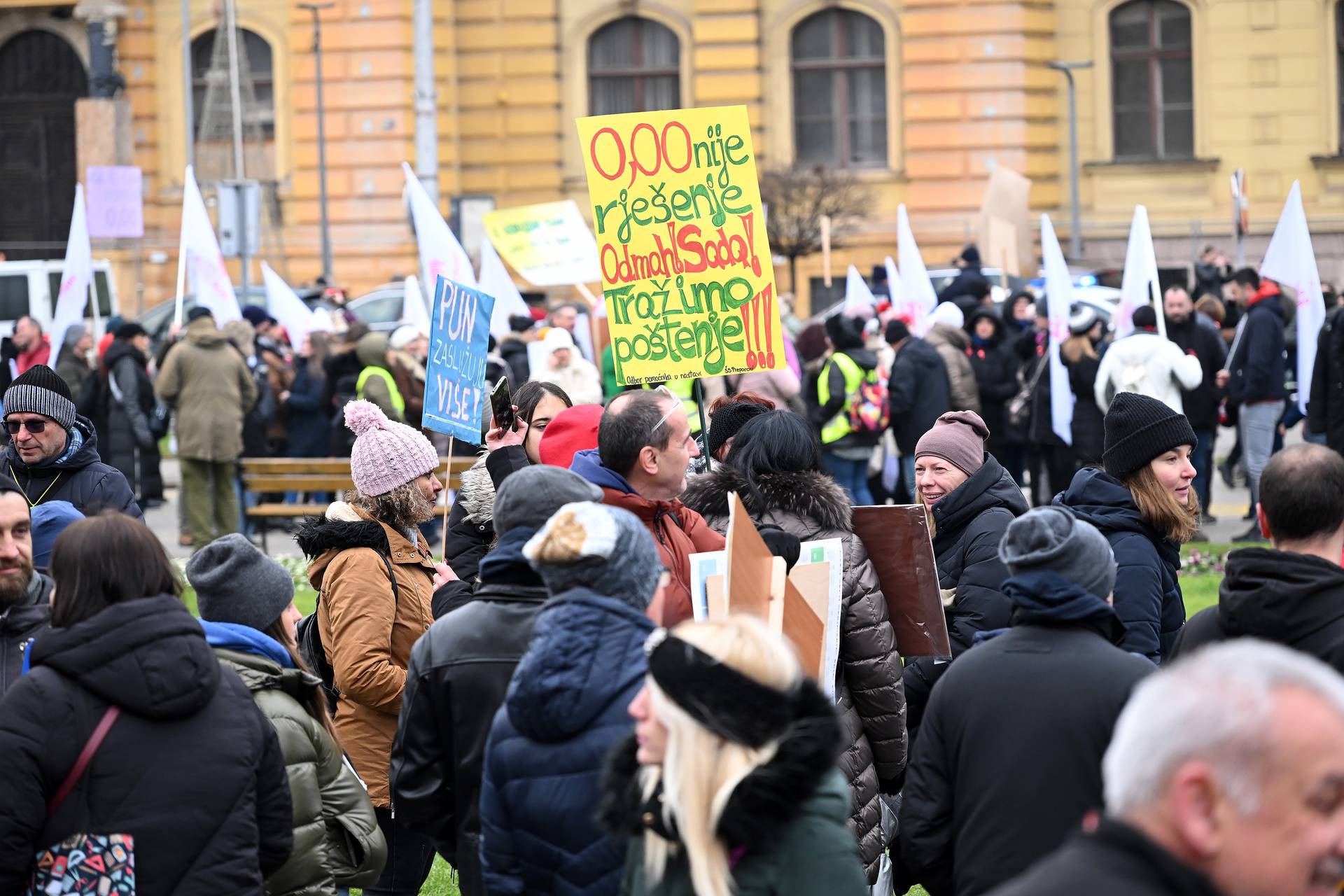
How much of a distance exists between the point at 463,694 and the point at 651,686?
1.15 m

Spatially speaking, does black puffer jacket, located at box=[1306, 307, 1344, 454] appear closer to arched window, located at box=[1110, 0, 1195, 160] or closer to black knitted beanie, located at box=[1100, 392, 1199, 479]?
black knitted beanie, located at box=[1100, 392, 1199, 479]

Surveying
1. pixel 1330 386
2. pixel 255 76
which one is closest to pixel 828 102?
pixel 255 76

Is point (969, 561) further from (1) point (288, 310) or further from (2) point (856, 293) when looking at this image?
(1) point (288, 310)

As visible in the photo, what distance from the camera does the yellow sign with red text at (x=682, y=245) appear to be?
261 inches

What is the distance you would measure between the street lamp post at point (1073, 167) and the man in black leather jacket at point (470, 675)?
81.4 feet

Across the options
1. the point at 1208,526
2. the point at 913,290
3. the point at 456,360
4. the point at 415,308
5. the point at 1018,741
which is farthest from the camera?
the point at 913,290

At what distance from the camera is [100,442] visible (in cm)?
1596

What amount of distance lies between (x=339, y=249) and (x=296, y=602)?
19455 millimetres

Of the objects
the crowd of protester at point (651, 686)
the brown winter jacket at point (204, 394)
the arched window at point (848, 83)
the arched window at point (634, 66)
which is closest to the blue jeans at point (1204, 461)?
the brown winter jacket at point (204, 394)

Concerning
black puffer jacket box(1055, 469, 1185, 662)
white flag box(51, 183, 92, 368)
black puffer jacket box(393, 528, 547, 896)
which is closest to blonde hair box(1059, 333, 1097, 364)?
white flag box(51, 183, 92, 368)

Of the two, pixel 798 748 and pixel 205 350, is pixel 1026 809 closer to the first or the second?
pixel 798 748

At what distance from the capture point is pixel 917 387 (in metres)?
13.9

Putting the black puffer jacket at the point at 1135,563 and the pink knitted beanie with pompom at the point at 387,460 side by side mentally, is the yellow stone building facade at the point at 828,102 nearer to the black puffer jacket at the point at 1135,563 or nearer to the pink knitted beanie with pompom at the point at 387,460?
the pink knitted beanie with pompom at the point at 387,460

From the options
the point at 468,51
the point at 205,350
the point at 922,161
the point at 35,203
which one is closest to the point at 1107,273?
the point at 922,161
